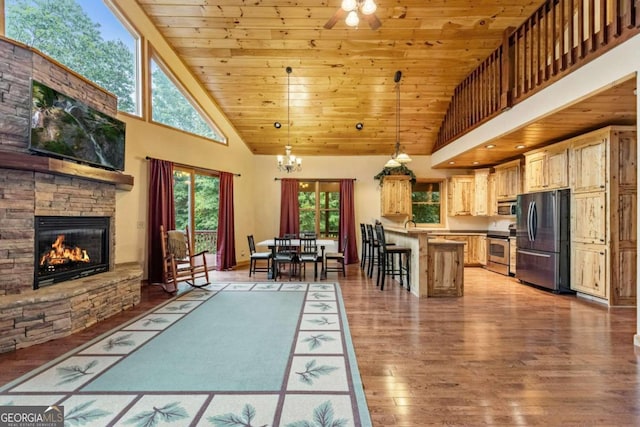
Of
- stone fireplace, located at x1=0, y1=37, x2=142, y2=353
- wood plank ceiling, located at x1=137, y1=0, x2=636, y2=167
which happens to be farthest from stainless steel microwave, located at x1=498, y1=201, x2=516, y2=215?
stone fireplace, located at x1=0, y1=37, x2=142, y2=353

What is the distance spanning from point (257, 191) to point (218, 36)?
381 centimetres

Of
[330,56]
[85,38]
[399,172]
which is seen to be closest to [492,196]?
[399,172]

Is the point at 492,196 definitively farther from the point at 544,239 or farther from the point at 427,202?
the point at 544,239

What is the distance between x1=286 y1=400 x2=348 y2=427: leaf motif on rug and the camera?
171 cm

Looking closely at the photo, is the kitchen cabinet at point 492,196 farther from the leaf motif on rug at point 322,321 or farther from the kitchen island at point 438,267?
the leaf motif on rug at point 322,321

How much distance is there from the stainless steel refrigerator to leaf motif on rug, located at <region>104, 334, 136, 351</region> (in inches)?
225

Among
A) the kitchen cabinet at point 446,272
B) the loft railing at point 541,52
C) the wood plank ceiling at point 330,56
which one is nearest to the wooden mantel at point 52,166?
the wood plank ceiling at point 330,56

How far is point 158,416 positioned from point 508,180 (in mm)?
6941

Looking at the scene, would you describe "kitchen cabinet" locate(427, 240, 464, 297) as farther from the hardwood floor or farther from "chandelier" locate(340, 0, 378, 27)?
"chandelier" locate(340, 0, 378, 27)

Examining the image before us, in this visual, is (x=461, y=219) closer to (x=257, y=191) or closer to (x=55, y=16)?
(x=257, y=191)

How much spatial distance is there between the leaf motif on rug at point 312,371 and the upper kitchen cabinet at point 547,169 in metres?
4.67

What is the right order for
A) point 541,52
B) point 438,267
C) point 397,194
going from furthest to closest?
point 397,194, point 438,267, point 541,52

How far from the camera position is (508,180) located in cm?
639

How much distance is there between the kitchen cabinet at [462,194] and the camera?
7406 mm
